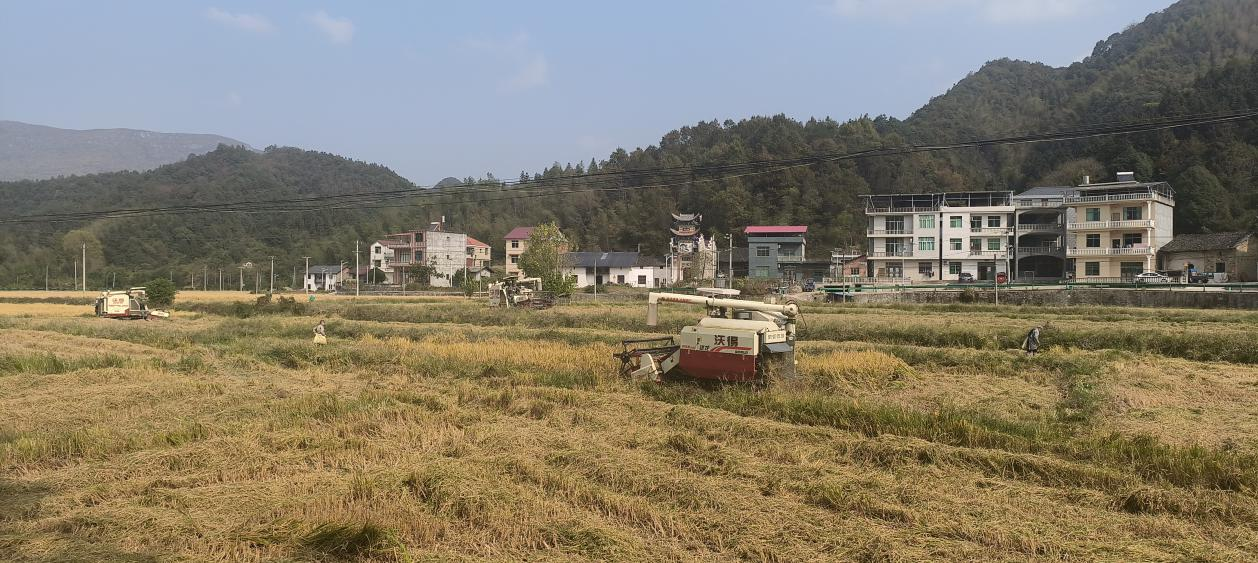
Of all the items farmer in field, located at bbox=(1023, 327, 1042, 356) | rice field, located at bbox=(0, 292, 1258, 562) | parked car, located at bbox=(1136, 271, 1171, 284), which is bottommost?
rice field, located at bbox=(0, 292, 1258, 562)

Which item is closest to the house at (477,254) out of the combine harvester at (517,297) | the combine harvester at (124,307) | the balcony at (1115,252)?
the combine harvester at (517,297)

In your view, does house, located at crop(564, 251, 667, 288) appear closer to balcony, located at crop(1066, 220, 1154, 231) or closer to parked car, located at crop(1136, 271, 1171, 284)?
balcony, located at crop(1066, 220, 1154, 231)

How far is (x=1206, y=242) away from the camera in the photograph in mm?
47156

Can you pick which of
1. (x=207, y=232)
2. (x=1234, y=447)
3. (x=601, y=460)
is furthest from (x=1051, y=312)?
(x=207, y=232)

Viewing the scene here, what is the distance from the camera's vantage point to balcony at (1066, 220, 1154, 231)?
4741cm

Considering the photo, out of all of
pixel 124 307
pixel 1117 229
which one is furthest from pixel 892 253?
pixel 124 307

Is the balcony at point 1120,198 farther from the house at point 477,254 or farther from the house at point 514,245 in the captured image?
the house at point 477,254

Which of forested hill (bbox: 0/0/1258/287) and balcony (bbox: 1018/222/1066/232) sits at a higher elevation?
forested hill (bbox: 0/0/1258/287)

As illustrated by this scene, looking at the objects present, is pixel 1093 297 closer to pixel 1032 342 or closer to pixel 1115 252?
pixel 1115 252

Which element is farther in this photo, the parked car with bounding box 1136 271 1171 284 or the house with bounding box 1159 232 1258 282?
the house with bounding box 1159 232 1258 282

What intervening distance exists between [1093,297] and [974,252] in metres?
21.7

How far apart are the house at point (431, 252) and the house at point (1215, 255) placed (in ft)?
202

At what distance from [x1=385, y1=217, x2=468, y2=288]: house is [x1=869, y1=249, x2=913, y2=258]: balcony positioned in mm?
42305

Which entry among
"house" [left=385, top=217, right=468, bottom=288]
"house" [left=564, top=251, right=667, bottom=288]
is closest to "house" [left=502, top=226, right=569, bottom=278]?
"house" [left=385, top=217, right=468, bottom=288]
